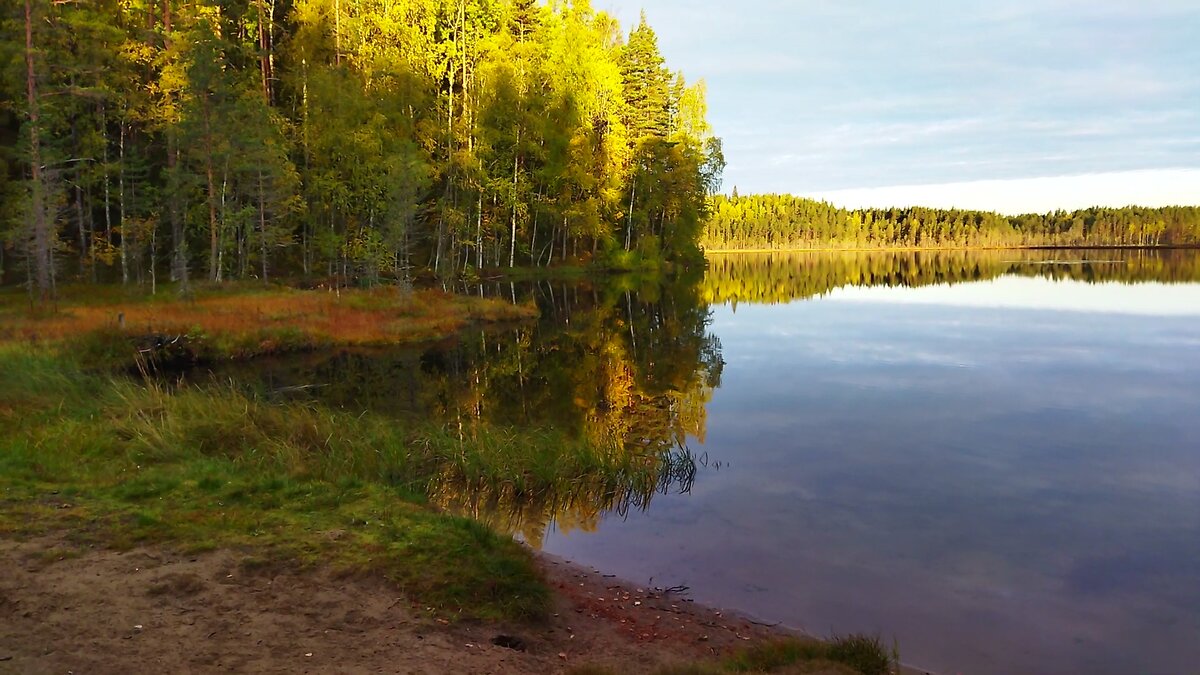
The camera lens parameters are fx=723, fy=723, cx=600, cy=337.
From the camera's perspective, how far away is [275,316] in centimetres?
2436

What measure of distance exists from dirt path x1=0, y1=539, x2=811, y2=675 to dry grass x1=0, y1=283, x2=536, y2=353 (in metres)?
15.5

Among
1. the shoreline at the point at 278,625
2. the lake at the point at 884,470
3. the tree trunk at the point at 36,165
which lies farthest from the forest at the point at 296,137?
the shoreline at the point at 278,625

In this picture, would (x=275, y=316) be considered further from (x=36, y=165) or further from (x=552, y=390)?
(x=552, y=390)

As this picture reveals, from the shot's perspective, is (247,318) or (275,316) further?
(275,316)

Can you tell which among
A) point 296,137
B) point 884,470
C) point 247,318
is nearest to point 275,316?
point 247,318

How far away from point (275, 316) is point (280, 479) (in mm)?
17115

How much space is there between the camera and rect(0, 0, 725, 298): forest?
29031mm

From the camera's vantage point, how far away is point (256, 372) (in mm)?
19172

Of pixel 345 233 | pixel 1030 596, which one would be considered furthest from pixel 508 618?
pixel 345 233

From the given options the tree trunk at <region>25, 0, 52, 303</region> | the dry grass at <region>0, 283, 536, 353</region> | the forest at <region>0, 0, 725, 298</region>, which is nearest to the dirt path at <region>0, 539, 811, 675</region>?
the dry grass at <region>0, 283, 536, 353</region>

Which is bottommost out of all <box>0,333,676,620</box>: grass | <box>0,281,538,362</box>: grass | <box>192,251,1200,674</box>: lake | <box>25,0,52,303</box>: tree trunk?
<box>192,251,1200,674</box>: lake

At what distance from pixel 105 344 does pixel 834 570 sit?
19.2 meters

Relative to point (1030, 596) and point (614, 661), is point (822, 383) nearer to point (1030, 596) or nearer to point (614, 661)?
point (1030, 596)

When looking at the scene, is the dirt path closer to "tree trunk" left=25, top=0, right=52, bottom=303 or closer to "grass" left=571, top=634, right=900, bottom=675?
"grass" left=571, top=634, right=900, bottom=675
